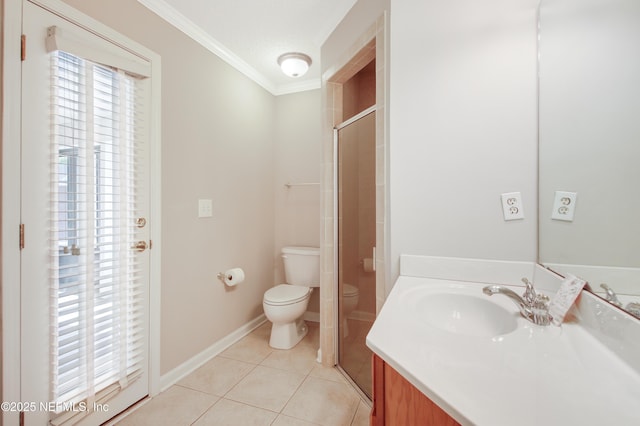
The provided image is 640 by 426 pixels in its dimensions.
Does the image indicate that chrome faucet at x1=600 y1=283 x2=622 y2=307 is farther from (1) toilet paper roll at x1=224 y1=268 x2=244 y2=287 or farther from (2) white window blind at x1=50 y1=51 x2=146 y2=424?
(1) toilet paper roll at x1=224 y1=268 x2=244 y2=287

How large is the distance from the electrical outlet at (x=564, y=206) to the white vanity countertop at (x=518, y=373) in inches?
14.6

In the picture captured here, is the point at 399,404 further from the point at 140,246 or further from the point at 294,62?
the point at 294,62

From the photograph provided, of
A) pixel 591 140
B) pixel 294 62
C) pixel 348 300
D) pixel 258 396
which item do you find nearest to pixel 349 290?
pixel 348 300

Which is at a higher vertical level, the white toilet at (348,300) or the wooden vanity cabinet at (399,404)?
the wooden vanity cabinet at (399,404)

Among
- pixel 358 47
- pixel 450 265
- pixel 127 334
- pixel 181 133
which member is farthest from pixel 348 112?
pixel 127 334

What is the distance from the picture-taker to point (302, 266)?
98.3 inches

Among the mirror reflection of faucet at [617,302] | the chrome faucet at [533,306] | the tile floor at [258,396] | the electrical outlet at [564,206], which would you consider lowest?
the tile floor at [258,396]

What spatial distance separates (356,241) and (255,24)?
1694 millimetres

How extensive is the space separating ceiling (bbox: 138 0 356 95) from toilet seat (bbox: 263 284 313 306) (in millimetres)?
2006

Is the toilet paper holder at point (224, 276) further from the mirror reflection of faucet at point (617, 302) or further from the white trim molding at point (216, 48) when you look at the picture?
the mirror reflection of faucet at point (617, 302)

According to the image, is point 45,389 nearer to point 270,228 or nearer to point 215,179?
point 215,179

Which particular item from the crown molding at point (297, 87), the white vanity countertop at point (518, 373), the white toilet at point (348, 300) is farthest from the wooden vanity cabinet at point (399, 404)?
the crown molding at point (297, 87)

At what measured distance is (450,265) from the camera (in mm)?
1199

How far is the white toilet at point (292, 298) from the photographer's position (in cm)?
210
